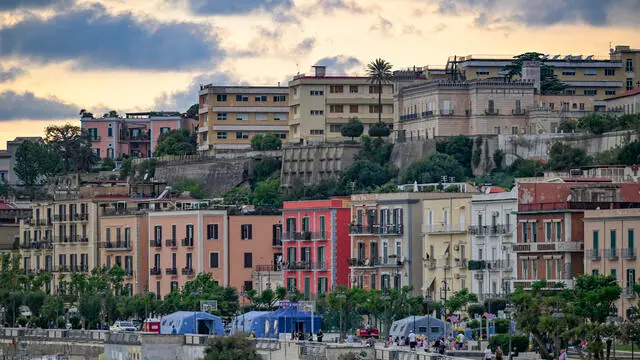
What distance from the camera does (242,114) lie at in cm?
18338

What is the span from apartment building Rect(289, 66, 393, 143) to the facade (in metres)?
17.6

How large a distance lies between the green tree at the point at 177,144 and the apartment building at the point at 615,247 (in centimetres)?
9813

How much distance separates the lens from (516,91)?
152375 mm

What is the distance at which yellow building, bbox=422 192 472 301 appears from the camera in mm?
104062

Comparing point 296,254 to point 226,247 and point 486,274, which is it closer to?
point 226,247

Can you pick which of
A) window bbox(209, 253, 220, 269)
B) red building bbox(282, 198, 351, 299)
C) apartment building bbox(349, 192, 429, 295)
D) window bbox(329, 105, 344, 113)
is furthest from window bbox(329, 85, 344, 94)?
apartment building bbox(349, 192, 429, 295)

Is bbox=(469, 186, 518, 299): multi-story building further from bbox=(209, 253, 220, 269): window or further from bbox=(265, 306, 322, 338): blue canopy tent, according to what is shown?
bbox=(209, 253, 220, 269): window

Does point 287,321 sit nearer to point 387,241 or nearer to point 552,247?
point 552,247

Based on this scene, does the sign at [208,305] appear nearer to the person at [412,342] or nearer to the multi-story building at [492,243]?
the multi-story building at [492,243]

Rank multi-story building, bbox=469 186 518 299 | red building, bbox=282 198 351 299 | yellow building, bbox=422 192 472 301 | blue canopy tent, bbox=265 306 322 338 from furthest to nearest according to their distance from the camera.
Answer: red building, bbox=282 198 351 299 → yellow building, bbox=422 192 472 301 → multi-story building, bbox=469 186 518 299 → blue canopy tent, bbox=265 306 322 338

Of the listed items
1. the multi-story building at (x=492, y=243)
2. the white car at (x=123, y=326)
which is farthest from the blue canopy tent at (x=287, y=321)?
the white car at (x=123, y=326)

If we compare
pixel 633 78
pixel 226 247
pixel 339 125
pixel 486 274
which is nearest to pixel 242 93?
pixel 339 125

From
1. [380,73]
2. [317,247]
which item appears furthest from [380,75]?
[317,247]

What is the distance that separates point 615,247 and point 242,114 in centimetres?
9683
